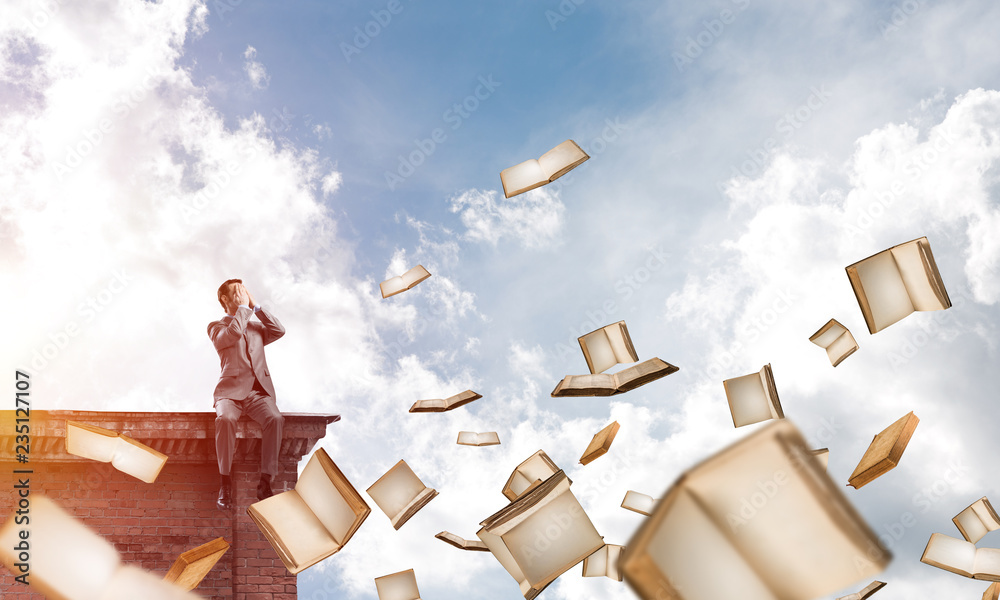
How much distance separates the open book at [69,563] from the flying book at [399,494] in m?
2.90

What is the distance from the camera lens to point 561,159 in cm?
334

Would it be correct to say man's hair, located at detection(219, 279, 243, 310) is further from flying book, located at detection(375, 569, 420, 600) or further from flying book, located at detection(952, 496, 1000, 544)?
flying book, located at detection(952, 496, 1000, 544)

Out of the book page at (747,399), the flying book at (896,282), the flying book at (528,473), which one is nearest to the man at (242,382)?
the flying book at (528,473)

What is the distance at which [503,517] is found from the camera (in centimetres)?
229

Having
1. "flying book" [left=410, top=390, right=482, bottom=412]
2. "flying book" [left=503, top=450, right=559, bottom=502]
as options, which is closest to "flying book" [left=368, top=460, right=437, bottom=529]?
"flying book" [left=410, top=390, right=482, bottom=412]

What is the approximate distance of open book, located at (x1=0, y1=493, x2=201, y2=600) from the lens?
16.3 ft

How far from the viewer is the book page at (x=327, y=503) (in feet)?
9.13

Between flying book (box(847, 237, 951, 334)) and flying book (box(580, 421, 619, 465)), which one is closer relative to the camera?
flying book (box(847, 237, 951, 334))

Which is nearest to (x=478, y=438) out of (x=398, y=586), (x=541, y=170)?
(x=398, y=586)

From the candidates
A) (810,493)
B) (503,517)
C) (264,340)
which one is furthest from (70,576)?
(810,493)

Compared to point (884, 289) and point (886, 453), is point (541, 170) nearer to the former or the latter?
point (884, 289)

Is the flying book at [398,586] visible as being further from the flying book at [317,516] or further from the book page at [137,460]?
the book page at [137,460]

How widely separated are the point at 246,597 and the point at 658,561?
4.94 meters

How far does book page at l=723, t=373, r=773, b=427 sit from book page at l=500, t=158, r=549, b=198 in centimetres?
153
